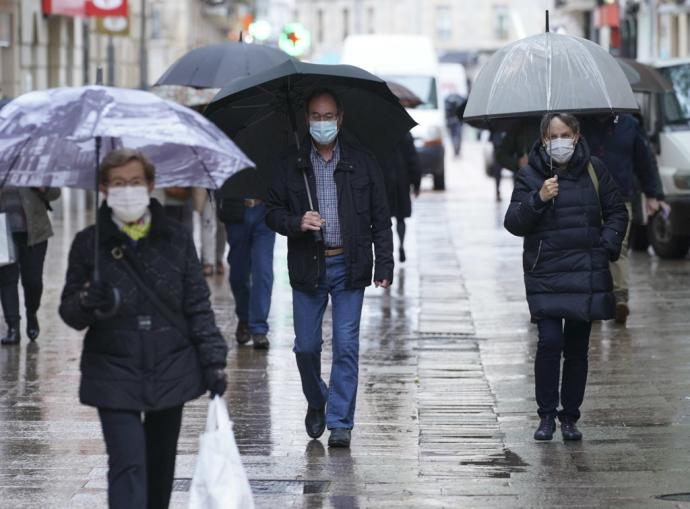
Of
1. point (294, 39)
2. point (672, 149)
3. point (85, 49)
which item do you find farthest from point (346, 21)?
point (672, 149)

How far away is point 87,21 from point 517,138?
22687mm

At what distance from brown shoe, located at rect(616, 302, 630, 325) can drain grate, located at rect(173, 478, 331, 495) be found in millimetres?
5732

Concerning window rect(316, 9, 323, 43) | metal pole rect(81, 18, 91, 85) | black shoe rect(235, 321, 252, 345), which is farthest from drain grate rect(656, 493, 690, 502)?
window rect(316, 9, 323, 43)

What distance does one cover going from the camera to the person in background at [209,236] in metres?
17.4

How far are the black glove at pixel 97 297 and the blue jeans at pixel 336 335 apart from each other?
8.53 feet

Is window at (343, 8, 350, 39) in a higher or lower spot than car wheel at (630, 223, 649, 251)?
higher

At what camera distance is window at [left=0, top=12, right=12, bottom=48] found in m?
30.2

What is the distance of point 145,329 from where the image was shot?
621cm

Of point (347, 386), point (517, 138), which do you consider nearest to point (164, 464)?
point (347, 386)

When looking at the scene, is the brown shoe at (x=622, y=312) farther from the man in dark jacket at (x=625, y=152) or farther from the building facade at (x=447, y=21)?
the building facade at (x=447, y=21)

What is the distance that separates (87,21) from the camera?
118ft

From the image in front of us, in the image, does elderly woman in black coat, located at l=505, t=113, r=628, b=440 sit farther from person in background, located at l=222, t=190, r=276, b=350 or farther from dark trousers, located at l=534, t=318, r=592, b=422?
person in background, located at l=222, t=190, r=276, b=350

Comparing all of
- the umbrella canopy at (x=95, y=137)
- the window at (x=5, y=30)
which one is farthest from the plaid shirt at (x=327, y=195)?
the window at (x=5, y=30)

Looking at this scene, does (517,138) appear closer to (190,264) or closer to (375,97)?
(375,97)
